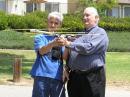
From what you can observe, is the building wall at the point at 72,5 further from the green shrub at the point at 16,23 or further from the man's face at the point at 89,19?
the man's face at the point at 89,19

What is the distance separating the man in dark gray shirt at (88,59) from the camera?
644cm

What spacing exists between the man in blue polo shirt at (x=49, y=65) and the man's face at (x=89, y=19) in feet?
0.99

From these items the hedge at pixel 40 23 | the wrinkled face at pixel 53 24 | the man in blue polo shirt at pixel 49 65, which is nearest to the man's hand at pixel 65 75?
the man in blue polo shirt at pixel 49 65

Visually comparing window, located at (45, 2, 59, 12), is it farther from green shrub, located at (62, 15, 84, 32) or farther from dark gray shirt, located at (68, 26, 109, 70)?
dark gray shirt, located at (68, 26, 109, 70)

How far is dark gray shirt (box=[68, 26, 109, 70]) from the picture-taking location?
21.1 ft

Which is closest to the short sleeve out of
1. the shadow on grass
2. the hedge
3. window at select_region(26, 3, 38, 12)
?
the shadow on grass

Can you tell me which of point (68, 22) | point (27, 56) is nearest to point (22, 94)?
point (27, 56)

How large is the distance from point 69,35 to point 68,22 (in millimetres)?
30481

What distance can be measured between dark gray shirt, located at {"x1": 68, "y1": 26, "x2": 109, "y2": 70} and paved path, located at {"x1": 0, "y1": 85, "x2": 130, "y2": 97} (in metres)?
5.15

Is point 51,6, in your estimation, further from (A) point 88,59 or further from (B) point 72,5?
(A) point 88,59

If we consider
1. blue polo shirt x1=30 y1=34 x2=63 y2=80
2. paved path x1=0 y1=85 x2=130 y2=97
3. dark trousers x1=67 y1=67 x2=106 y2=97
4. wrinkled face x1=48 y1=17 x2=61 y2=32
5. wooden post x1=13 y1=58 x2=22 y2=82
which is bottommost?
paved path x1=0 y1=85 x2=130 y2=97

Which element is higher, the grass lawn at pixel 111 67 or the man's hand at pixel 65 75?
the man's hand at pixel 65 75

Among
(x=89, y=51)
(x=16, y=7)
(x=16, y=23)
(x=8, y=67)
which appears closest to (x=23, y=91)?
(x=8, y=67)

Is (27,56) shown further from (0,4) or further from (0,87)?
(0,4)
